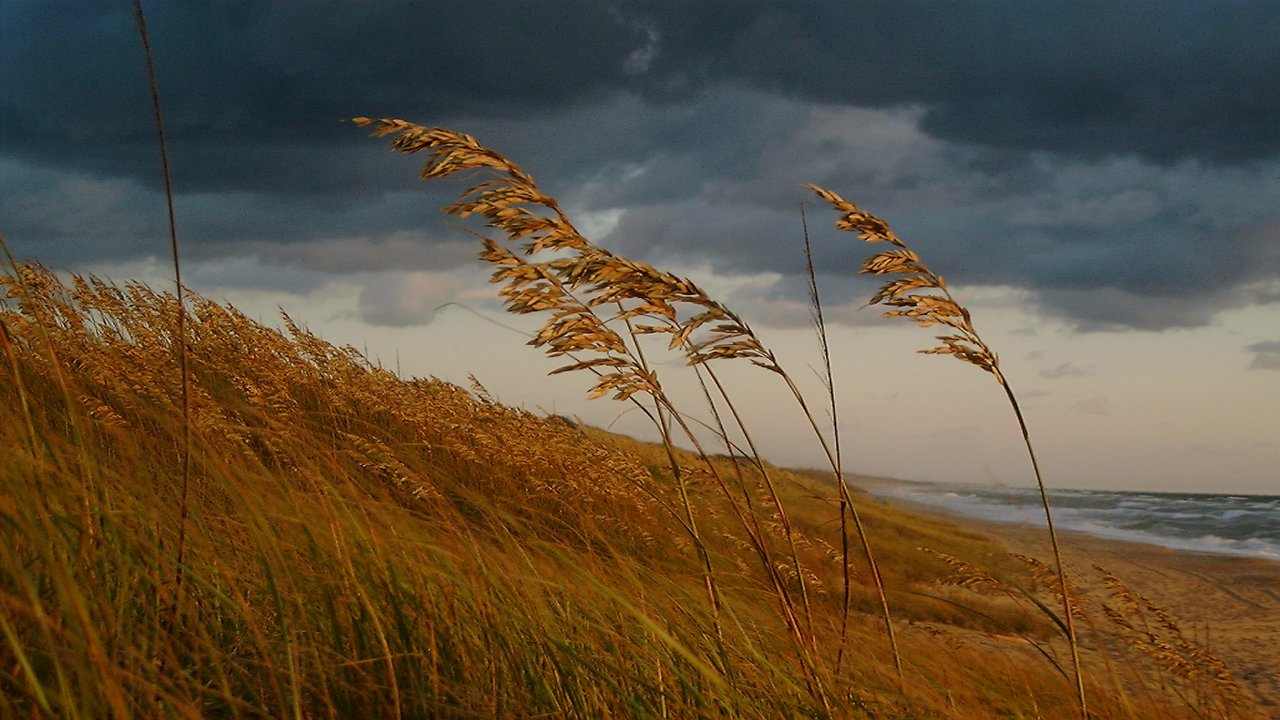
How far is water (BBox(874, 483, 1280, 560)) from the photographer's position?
1513 centimetres

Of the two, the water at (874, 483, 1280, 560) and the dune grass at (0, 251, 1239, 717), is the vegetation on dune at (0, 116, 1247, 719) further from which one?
the water at (874, 483, 1280, 560)

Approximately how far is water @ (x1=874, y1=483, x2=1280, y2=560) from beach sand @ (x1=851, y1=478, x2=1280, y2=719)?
87 centimetres

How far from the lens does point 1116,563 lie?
446 inches

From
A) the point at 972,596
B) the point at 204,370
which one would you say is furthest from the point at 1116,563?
the point at 204,370

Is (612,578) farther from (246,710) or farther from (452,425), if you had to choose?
(452,425)

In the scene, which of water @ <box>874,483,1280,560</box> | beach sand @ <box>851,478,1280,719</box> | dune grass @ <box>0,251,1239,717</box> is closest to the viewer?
dune grass @ <box>0,251,1239,717</box>

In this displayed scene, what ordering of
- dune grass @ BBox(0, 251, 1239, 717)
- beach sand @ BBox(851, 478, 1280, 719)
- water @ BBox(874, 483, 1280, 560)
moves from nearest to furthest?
dune grass @ BBox(0, 251, 1239, 717)
beach sand @ BBox(851, 478, 1280, 719)
water @ BBox(874, 483, 1280, 560)

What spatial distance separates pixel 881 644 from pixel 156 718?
242 cm

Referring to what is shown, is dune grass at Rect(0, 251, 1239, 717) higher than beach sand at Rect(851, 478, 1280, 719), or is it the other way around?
dune grass at Rect(0, 251, 1239, 717)

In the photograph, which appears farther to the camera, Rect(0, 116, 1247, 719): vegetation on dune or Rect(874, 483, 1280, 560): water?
Rect(874, 483, 1280, 560): water

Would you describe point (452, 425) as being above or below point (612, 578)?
above

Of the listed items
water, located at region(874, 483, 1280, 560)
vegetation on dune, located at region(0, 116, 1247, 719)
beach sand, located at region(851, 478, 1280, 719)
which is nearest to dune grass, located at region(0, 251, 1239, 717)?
vegetation on dune, located at region(0, 116, 1247, 719)

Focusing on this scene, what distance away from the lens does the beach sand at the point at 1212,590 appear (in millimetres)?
6418

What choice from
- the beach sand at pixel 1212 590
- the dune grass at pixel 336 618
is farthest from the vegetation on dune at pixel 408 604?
the beach sand at pixel 1212 590
